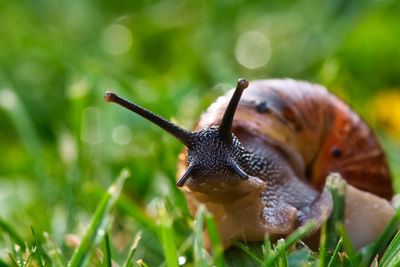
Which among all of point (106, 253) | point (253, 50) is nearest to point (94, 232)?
point (106, 253)

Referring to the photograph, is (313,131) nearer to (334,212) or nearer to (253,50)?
(334,212)

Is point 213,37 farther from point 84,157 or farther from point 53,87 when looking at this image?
point 84,157

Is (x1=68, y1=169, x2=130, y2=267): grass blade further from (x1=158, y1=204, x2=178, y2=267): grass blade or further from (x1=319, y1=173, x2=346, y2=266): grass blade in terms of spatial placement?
(x1=319, y1=173, x2=346, y2=266): grass blade

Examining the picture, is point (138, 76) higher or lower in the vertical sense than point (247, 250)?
higher

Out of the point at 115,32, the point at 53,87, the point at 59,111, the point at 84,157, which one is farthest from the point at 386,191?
the point at 115,32

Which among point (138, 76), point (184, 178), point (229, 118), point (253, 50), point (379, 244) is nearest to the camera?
point (379, 244)

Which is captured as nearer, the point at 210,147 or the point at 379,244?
the point at 379,244
